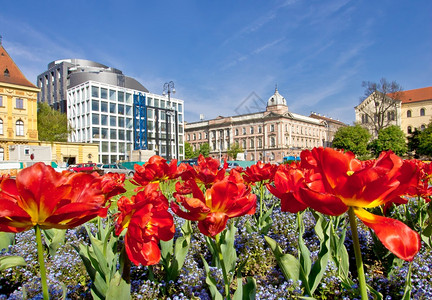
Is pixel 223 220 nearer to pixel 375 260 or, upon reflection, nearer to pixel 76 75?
pixel 375 260

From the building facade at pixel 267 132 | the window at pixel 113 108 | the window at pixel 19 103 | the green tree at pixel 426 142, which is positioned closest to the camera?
the window at pixel 19 103

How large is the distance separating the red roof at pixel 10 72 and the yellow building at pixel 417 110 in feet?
248

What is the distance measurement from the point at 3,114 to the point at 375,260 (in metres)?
42.0

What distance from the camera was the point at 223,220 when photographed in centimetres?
115

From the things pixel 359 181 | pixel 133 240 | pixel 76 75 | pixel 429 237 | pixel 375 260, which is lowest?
pixel 375 260

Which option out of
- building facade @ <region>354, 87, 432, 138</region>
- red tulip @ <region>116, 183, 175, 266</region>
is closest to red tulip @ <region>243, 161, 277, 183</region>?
red tulip @ <region>116, 183, 175, 266</region>

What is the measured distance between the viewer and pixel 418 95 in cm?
6781

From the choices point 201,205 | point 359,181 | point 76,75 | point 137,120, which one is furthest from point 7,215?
point 76,75

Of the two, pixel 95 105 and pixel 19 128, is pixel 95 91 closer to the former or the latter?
pixel 95 105

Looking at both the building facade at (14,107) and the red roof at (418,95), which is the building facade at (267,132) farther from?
the building facade at (14,107)

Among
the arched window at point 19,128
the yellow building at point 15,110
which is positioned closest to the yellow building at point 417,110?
the yellow building at point 15,110

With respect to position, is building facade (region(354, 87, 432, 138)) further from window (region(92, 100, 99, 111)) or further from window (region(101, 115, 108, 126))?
window (region(92, 100, 99, 111))

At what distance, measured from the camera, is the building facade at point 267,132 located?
6550cm

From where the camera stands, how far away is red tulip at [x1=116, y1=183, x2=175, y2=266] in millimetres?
1097
